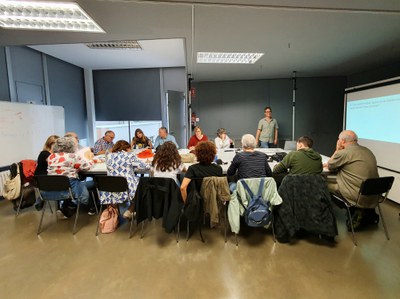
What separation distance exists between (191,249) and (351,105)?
172 inches

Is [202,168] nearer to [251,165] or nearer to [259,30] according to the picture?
[251,165]

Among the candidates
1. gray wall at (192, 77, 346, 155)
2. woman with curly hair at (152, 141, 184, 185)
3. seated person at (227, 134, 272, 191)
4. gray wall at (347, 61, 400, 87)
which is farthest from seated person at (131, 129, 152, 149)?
gray wall at (347, 61, 400, 87)

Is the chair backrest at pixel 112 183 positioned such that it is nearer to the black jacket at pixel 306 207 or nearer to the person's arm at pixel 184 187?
the person's arm at pixel 184 187

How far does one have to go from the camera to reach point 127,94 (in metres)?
6.67

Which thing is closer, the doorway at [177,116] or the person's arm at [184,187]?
the person's arm at [184,187]

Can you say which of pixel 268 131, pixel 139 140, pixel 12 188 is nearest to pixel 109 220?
pixel 12 188

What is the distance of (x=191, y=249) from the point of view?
246cm

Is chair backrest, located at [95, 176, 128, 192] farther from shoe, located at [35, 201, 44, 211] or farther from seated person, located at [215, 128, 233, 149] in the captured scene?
seated person, located at [215, 128, 233, 149]

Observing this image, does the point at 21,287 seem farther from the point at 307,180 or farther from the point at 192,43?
the point at 192,43

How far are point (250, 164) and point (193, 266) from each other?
1.19m

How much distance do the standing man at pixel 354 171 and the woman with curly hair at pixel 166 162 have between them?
1840 millimetres

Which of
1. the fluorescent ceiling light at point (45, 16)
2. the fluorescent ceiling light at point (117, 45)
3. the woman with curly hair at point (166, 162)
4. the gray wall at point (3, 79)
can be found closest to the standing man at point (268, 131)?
the fluorescent ceiling light at point (117, 45)

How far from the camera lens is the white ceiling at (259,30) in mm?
2252

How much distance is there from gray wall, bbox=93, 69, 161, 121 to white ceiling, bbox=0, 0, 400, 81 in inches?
69.5
